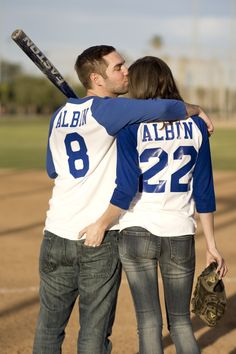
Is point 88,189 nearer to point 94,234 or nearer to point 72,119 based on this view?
point 94,234

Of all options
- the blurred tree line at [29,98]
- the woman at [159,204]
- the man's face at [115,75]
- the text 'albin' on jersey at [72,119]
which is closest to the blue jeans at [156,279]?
the woman at [159,204]

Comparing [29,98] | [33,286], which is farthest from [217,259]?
[29,98]

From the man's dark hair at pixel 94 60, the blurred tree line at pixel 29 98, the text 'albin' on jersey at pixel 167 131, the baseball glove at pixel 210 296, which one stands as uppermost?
the man's dark hair at pixel 94 60

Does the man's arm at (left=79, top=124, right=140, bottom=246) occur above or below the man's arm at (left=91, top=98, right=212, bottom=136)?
below

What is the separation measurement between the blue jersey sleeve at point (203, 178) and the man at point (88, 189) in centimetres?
15

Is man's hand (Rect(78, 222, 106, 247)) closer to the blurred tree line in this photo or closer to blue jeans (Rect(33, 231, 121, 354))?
blue jeans (Rect(33, 231, 121, 354))

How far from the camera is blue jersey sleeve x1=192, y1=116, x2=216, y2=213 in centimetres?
367

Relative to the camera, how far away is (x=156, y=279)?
3719 millimetres

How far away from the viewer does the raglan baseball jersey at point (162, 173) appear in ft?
11.6

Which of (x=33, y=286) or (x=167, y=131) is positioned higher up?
(x=167, y=131)

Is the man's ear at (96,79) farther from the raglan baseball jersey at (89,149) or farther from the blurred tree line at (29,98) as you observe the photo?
the blurred tree line at (29,98)

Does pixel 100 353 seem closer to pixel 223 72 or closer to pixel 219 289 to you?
pixel 219 289

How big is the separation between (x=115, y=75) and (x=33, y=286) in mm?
3723

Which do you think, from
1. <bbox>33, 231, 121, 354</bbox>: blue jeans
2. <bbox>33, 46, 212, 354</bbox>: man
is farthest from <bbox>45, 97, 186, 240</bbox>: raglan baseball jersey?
<bbox>33, 231, 121, 354</bbox>: blue jeans
